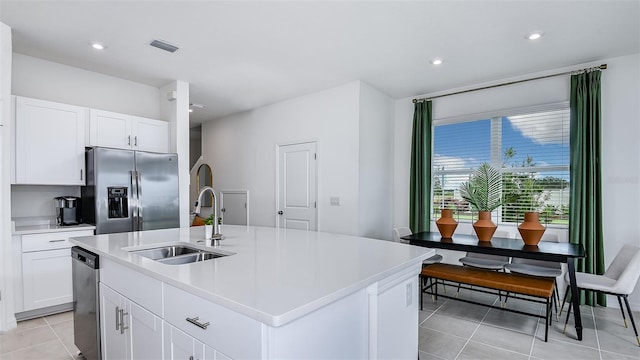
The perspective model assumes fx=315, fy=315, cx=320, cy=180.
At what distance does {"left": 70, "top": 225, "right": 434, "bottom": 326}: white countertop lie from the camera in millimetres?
1034

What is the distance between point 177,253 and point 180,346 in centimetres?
97

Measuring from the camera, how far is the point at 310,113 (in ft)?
16.1

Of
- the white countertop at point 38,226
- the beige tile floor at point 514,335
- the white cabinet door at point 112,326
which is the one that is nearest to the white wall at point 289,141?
the beige tile floor at point 514,335

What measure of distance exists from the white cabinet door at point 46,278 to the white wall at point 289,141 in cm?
285

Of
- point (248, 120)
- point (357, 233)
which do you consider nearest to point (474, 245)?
point (357, 233)

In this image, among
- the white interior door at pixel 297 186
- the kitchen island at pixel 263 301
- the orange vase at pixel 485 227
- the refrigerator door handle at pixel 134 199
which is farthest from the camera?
the white interior door at pixel 297 186

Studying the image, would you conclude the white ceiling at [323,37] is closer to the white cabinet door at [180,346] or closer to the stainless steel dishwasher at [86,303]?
the stainless steel dishwasher at [86,303]

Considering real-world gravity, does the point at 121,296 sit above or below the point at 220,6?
below

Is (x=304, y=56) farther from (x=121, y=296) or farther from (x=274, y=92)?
(x=121, y=296)

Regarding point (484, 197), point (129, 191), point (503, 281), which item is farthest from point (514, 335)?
point (129, 191)

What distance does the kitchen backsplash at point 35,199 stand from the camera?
11.3ft

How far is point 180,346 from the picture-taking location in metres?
1.30

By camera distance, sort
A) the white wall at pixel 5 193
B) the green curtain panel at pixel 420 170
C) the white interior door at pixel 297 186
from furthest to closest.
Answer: the white interior door at pixel 297 186, the green curtain panel at pixel 420 170, the white wall at pixel 5 193

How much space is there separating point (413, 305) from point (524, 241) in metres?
1.96
